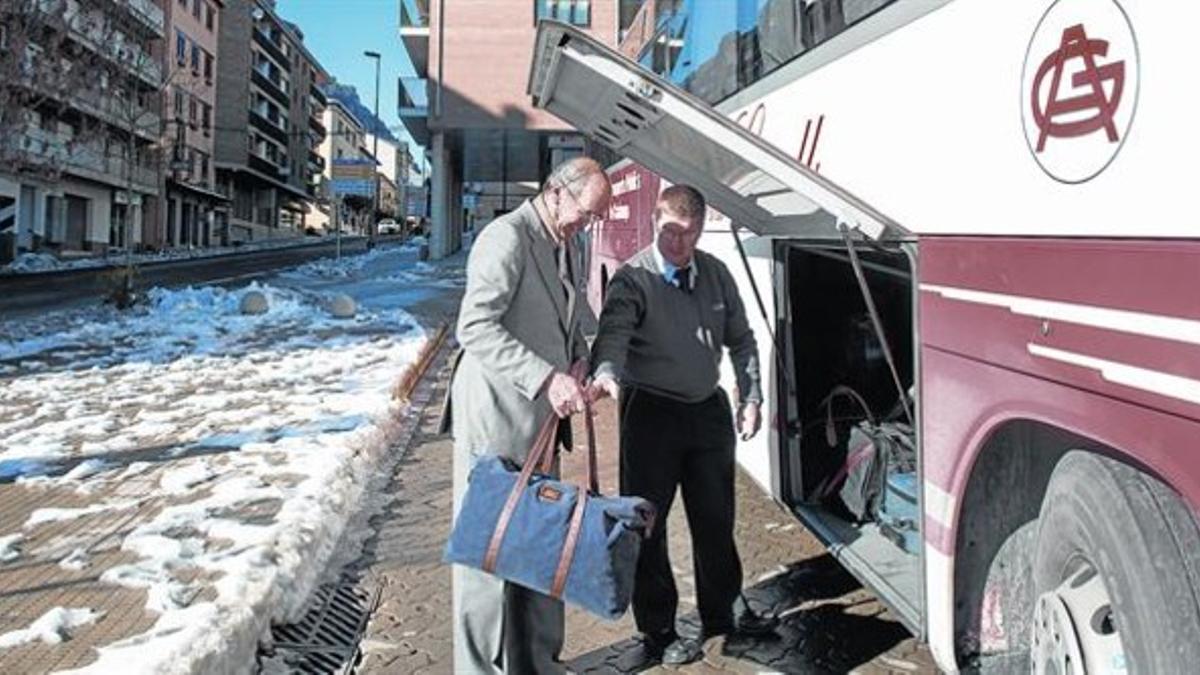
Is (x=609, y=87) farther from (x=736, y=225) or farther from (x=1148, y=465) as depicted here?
(x=1148, y=465)

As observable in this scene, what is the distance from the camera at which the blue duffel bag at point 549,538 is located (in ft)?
10.8

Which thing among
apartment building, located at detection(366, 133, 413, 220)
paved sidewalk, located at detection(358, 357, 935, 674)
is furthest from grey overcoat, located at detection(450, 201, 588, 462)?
apartment building, located at detection(366, 133, 413, 220)

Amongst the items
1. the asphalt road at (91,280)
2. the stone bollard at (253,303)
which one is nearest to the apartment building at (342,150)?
the asphalt road at (91,280)

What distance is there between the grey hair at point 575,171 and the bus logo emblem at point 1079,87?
1.39 metres

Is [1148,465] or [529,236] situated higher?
[529,236]

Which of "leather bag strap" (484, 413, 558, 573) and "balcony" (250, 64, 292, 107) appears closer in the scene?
"leather bag strap" (484, 413, 558, 573)

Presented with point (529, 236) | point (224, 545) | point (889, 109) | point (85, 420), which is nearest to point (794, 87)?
point (889, 109)

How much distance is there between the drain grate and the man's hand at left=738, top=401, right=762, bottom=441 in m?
1.82

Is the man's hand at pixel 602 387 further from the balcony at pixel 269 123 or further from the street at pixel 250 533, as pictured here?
the balcony at pixel 269 123

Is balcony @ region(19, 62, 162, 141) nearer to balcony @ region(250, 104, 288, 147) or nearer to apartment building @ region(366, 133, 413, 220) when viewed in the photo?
balcony @ region(250, 104, 288, 147)

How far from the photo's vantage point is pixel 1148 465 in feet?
6.93

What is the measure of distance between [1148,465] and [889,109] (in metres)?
1.74

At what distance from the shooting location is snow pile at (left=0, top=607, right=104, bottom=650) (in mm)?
4026

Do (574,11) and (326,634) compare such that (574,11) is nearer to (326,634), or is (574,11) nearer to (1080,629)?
(326,634)
